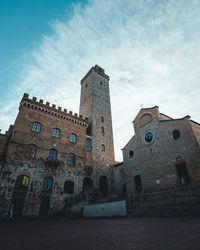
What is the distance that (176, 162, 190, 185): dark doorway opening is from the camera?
619 inches

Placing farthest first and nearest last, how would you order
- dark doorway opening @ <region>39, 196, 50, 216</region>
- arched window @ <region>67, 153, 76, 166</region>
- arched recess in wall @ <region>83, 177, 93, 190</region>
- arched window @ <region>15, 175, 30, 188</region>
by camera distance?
arched recess in wall @ <region>83, 177, 93, 190</region>
arched window @ <region>67, 153, 76, 166</region>
dark doorway opening @ <region>39, 196, 50, 216</region>
arched window @ <region>15, 175, 30, 188</region>

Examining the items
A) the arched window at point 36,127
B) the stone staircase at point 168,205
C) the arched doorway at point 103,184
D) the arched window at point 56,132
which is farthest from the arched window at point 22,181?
the stone staircase at point 168,205

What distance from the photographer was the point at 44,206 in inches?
687

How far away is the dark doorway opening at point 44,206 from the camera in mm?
17172

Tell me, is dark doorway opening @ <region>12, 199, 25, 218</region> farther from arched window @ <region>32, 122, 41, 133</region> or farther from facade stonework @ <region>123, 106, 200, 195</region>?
facade stonework @ <region>123, 106, 200, 195</region>

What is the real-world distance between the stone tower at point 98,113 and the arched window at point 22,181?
9531mm

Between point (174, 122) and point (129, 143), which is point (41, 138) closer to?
point (129, 143)

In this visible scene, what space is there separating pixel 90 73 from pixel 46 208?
26350 mm

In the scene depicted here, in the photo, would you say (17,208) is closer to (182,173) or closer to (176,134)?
(182,173)

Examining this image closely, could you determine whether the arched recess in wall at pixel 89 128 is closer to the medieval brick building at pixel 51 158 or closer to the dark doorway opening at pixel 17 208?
the medieval brick building at pixel 51 158

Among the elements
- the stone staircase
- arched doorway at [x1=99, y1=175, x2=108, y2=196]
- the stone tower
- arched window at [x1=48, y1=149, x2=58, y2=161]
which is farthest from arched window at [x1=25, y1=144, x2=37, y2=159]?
the stone staircase

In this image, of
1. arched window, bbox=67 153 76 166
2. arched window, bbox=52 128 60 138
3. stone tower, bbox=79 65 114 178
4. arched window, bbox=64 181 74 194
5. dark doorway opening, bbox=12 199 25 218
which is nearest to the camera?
dark doorway opening, bbox=12 199 25 218

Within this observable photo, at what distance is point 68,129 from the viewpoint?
23453 mm

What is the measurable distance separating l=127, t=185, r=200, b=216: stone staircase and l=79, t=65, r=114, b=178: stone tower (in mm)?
10946
